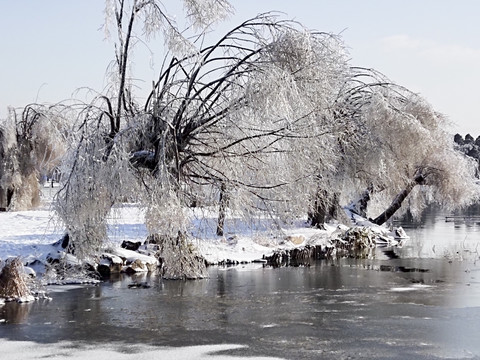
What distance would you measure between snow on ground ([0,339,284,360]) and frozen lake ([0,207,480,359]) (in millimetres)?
14

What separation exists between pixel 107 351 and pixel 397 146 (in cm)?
1731

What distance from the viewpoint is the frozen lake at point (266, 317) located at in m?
10.4

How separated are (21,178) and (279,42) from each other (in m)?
13.9

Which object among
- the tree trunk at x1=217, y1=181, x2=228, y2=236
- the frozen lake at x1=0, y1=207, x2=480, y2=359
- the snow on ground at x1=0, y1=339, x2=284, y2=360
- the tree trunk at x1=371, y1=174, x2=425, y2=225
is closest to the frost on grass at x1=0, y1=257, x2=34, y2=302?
the frozen lake at x1=0, y1=207, x2=480, y2=359

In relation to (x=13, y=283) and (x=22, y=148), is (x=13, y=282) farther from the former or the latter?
(x=22, y=148)

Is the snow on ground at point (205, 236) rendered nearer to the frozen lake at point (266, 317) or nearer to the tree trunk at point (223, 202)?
the tree trunk at point (223, 202)

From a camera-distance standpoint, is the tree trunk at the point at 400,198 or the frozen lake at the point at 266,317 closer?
the frozen lake at the point at 266,317

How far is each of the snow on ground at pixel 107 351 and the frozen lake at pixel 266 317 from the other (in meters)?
0.01

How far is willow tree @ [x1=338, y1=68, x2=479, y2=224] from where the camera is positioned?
25234 mm

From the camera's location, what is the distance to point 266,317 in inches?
505

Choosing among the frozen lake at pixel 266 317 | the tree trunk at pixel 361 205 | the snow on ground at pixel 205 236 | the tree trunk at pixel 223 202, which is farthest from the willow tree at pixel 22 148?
the tree trunk at pixel 361 205

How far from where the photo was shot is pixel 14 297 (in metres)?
14.5

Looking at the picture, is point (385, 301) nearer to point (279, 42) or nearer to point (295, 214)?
point (295, 214)

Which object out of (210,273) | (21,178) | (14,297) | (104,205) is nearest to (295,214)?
(210,273)
